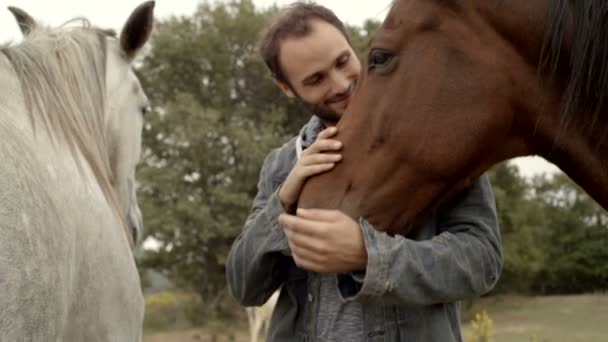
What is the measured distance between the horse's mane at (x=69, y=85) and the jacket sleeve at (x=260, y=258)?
1.56ft

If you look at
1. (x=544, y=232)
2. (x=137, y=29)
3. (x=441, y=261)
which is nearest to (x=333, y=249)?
(x=441, y=261)

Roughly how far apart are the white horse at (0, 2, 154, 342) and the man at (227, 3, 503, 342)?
1.30 feet

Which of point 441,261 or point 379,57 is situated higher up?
point 379,57

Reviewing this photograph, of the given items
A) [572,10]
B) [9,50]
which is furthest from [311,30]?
[9,50]

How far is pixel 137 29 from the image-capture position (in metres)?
2.61

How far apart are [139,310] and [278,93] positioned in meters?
19.5

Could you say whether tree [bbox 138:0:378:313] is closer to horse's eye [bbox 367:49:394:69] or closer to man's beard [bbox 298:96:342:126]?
man's beard [bbox 298:96:342:126]

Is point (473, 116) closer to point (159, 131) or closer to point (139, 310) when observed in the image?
point (139, 310)

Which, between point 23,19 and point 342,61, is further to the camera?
point 23,19

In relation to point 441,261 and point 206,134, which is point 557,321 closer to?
point 206,134

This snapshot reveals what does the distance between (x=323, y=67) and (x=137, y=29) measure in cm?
96

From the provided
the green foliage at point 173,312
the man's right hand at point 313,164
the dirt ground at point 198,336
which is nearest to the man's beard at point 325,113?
the man's right hand at point 313,164

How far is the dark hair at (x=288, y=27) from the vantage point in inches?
80.7

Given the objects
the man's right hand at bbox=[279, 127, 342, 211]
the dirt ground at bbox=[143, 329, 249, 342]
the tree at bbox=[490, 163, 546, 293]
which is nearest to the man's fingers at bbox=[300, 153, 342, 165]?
the man's right hand at bbox=[279, 127, 342, 211]
